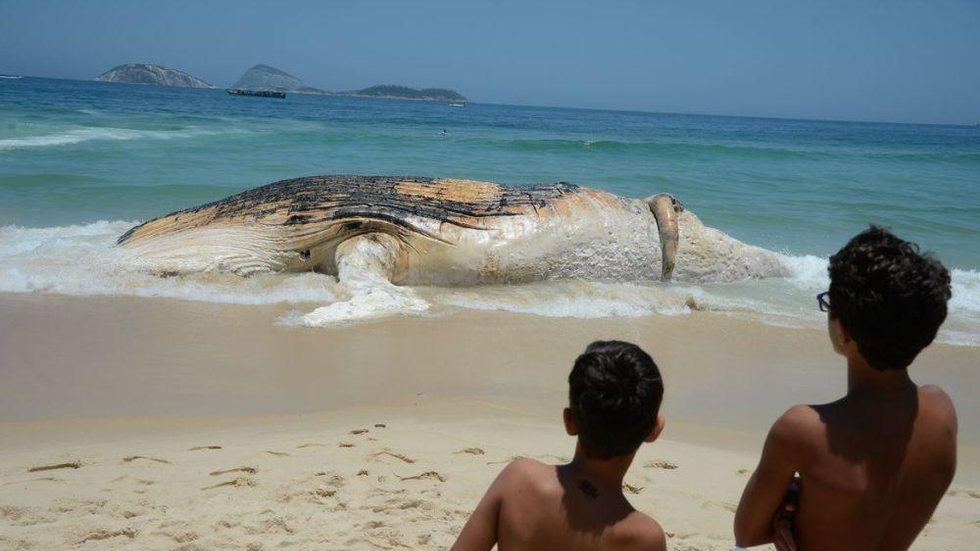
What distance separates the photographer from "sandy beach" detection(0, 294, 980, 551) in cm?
334

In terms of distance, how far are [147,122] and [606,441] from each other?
121 ft

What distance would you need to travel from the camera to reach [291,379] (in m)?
5.12

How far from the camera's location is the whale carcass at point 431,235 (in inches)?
305

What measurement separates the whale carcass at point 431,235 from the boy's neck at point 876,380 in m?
5.66

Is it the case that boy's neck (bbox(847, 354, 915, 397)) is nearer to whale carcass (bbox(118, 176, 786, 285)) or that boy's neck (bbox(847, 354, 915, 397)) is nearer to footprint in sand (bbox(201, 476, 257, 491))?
footprint in sand (bbox(201, 476, 257, 491))

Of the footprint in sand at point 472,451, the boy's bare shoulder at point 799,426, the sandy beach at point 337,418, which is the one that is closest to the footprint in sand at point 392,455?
the sandy beach at point 337,418

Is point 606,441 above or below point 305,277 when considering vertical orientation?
above

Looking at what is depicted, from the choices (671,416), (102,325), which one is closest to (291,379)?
(102,325)

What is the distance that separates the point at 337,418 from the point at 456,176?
611 inches

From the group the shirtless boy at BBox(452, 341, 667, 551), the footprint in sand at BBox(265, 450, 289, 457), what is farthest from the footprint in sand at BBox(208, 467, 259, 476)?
the shirtless boy at BBox(452, 341, 667, 551)

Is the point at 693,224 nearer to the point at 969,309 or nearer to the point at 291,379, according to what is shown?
the point at 969,309

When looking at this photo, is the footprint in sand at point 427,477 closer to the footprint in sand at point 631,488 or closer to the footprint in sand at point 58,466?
the footprint in sand at point 631,488

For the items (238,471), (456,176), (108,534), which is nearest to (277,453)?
(238,471)

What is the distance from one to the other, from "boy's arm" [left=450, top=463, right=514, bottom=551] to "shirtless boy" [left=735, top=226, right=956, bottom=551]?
72cm
